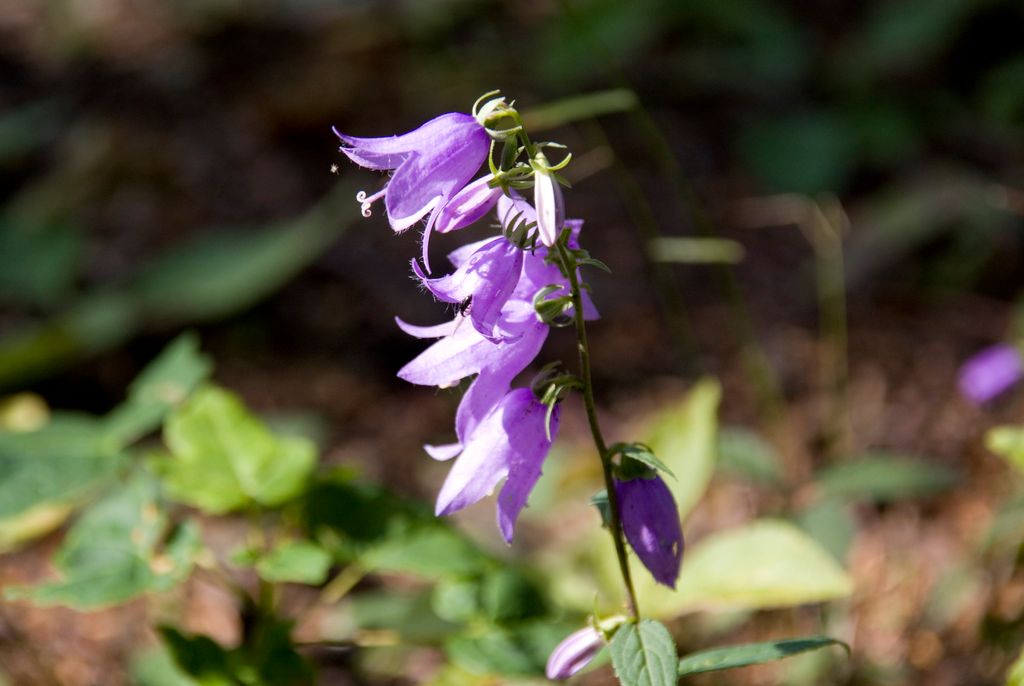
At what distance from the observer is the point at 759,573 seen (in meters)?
2.20

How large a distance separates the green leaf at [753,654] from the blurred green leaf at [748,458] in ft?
3.78

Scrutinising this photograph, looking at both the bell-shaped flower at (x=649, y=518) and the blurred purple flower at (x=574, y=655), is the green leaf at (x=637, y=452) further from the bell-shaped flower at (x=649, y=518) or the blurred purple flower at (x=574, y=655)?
the blurred purple flower at (x=574, y=655)

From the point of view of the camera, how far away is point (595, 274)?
4109 mm

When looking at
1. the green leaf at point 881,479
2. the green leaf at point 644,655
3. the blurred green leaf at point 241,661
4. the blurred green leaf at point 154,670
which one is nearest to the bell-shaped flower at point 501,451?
the green leaf at point 644,655

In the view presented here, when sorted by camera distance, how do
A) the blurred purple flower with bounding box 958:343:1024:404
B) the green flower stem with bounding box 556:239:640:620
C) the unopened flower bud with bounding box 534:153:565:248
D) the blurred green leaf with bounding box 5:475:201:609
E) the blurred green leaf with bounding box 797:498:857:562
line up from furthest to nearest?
the blurred purple flower with bounding box 958:343:1024:404 → the blurred green leaf with bounding box 797:498:857:562 → the blurred green leaf with bounding box 5:475:201:609 → the green flower stem with bounding box 556:239:640:620 → the unopened flower bud with bounding box 534:153:565:248

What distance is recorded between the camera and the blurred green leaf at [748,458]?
8.75ft

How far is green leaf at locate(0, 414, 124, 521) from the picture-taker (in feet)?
6.59

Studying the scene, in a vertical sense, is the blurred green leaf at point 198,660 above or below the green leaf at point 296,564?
below

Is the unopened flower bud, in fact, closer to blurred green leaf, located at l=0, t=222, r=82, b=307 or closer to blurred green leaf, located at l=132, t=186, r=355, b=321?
blurred green leaf, located at l=132, t=186, r=355, b=321

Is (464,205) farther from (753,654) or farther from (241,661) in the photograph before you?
(241,661)

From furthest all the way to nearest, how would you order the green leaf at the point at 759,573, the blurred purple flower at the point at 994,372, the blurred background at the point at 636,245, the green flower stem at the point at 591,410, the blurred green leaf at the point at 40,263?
the blurred green leaf at the point at 40,263
the blurred purple flower at the point at 994,372
the blurred background at the point at 636,245
the green leaf at the point at 759,573
the green flower stem at the point at 591,410

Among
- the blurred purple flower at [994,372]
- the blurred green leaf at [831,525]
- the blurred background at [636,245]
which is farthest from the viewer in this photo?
the blurred purple flower at [994,372]

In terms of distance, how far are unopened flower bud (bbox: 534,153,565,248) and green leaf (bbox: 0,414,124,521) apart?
1233 millimetres

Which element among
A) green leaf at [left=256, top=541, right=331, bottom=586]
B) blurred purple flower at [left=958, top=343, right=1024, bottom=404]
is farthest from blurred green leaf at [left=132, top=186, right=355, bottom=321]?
blurred purple flower at [left=958, top=343, right=1024, bottom=404]
